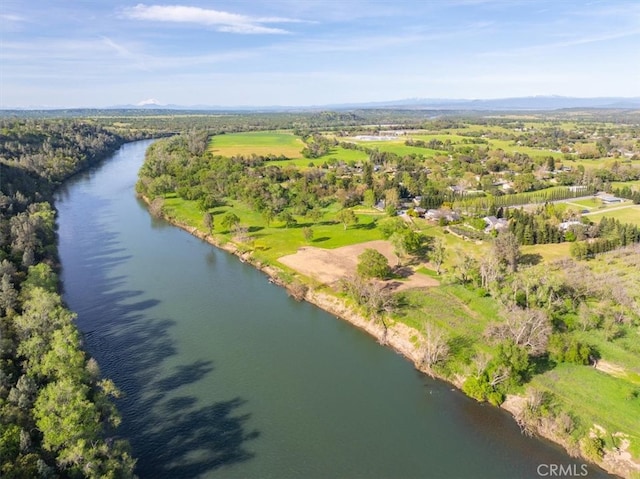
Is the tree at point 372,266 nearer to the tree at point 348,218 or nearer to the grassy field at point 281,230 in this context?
the grassy field at point 281,230

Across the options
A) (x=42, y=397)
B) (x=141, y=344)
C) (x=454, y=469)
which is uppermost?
(x=42, y=397)

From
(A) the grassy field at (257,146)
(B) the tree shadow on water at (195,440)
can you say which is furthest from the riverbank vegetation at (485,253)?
(B) the tree shadow on water at (195,440)

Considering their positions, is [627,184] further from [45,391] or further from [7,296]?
[7,296]

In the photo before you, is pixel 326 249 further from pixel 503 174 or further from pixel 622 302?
pixel 503 174

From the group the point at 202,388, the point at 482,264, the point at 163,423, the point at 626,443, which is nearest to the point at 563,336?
the point at 626,443

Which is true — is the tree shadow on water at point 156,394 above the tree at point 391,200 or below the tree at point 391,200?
below

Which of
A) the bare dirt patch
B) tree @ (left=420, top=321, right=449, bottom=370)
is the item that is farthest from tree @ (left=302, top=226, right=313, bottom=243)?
tree @ (left=420, top=321, right=449, bottom=370)
